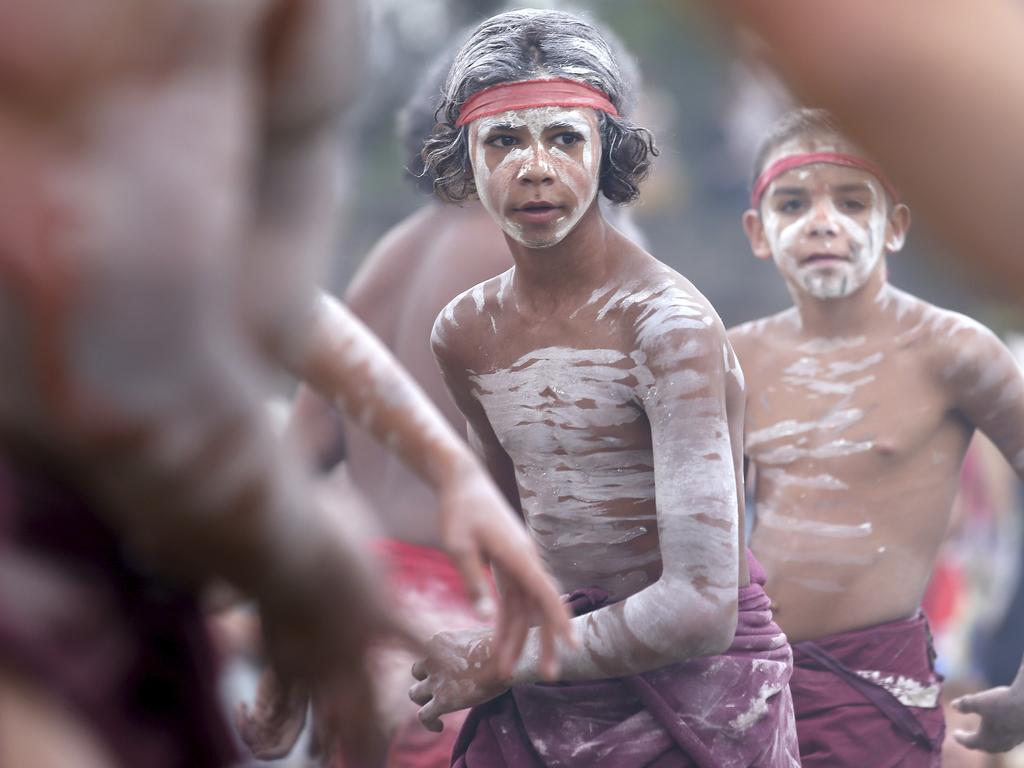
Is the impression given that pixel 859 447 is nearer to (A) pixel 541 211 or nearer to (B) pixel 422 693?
(A) pixel 541 211

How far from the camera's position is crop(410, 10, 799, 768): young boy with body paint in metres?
2.39

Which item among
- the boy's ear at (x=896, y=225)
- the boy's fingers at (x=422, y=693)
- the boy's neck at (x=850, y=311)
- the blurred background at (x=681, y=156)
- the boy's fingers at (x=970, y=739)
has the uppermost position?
the blurred background at (x=681, y=156)

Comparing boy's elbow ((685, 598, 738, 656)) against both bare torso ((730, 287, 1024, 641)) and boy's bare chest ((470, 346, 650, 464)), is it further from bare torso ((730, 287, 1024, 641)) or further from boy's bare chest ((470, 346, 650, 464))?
bare torso ((730, 287, 1024, 641))

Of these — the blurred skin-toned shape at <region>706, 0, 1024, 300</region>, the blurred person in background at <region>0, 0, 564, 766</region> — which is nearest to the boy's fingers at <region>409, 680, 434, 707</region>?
the blurred person in background at <region>0, 0, 564, 766</region>

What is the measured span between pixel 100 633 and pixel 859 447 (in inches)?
94.8

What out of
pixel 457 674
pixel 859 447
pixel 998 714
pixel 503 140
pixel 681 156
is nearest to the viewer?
pixel 457 674

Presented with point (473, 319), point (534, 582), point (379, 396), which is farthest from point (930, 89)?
point (473, 319)

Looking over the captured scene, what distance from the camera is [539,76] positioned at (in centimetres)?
257

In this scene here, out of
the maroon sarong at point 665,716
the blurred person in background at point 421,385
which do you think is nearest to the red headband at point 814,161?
the blurred person in background at point 421,385

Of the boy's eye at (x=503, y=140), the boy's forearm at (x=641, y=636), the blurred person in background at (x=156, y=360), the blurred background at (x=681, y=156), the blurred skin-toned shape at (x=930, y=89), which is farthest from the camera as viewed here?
the blurred background at (x=681, y=156)

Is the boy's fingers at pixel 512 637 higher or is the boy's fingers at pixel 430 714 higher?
the boy's fingers at pixel 512 637

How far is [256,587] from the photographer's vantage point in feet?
4.22

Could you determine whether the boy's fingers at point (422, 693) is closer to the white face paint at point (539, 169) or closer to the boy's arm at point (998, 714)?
the white face paint at point (539, 169)

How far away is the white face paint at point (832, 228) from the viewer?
3395mm
